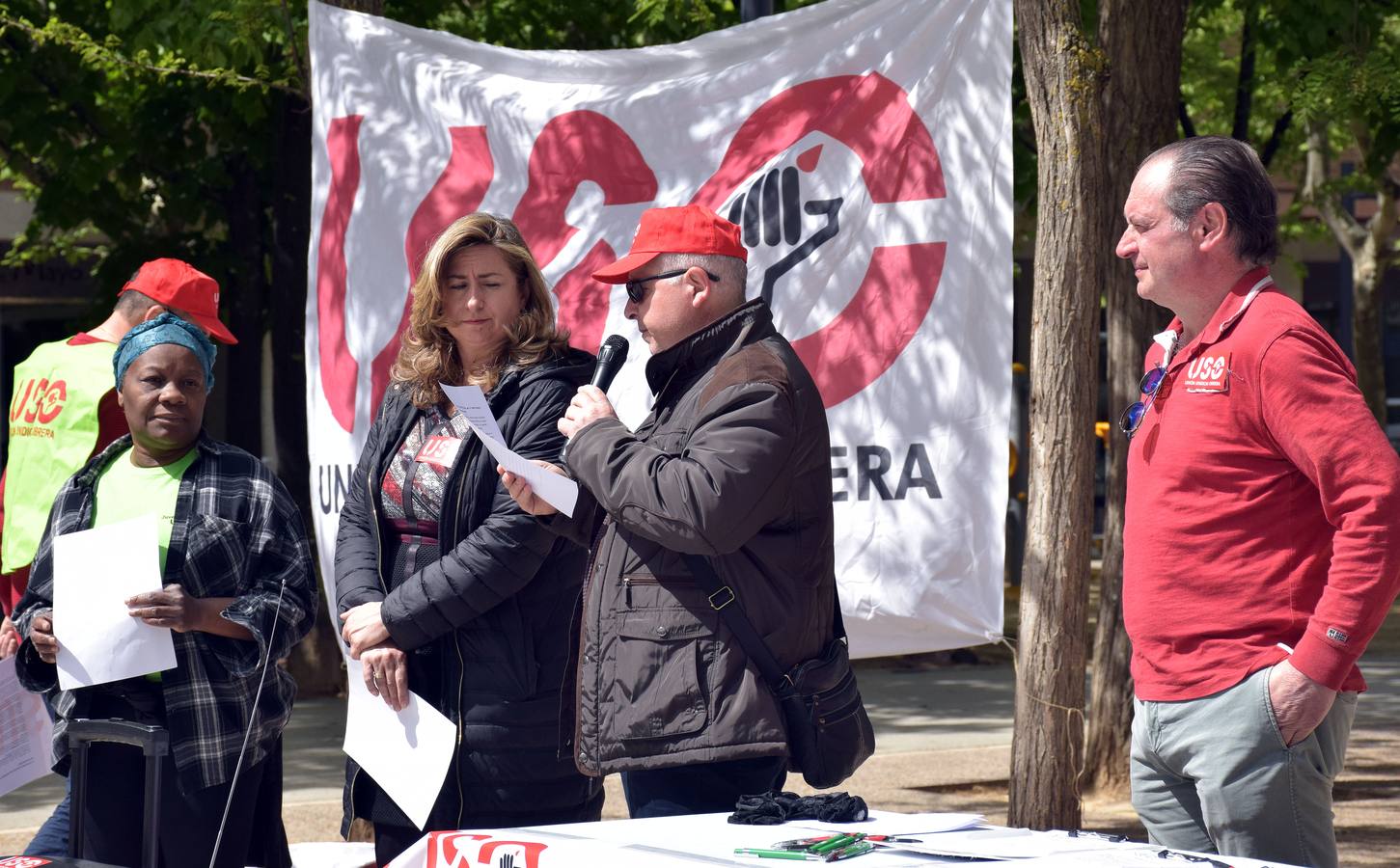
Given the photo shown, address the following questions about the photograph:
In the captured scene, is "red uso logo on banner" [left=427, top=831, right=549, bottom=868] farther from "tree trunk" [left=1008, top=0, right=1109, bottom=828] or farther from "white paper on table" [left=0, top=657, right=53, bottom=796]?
"tree trunk" [left=1008, top=0, right=1109, bottom=828]

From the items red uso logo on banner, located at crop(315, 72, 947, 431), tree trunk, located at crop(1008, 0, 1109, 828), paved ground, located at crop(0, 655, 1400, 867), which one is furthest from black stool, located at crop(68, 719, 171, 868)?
paved ground, located at crop(0, 655, 1400, 867)

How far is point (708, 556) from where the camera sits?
327 cm

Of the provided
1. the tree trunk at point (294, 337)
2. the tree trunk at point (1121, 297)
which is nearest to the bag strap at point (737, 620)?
the tree trunk at point (1121, 297)

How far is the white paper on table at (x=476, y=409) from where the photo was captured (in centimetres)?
338

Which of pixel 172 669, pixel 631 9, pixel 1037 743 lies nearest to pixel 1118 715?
pixel 1037 743

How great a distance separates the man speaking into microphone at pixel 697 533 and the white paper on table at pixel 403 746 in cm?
55

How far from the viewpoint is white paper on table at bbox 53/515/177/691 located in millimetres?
4020

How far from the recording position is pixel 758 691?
10.7ft

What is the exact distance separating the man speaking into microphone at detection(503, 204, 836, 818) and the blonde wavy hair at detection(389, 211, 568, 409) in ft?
2.34

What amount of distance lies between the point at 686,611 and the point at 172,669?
4.93 ft

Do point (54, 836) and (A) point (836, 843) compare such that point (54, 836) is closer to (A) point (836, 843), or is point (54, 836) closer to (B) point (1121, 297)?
(A) point (836, 843)

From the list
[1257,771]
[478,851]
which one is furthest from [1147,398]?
[478,851]

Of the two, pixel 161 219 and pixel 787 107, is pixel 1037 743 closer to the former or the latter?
pixel 787 107

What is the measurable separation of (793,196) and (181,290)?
71.1 inches
